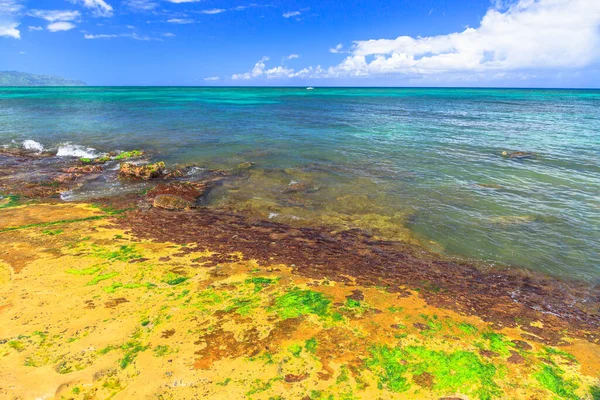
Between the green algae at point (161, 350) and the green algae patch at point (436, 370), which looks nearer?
the green algae patch at point (436, 370)

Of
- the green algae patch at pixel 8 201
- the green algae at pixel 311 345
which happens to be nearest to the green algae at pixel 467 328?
the green algae at pixel 311 345

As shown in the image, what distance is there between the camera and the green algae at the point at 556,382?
543cm

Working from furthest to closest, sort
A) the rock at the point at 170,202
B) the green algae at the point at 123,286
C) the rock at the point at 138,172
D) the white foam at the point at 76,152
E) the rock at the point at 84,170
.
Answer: the white foam at the point at 76,152 → the rock at the point at 84,170 → the rock at the point at 138,172 → the rock at the point at 170,202 → the green algae at the point at 123,286

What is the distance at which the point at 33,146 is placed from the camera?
25828 mm

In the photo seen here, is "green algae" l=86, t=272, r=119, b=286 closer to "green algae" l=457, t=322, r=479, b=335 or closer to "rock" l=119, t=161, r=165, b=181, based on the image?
"green algae" l=457, t=322, r=479, b=335

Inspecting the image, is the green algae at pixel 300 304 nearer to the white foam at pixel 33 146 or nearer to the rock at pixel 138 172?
the rock at pixel 138 172

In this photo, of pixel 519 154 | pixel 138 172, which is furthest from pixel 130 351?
pixel 519 154

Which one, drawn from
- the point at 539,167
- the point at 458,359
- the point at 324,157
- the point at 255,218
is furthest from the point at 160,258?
the point at 539,167

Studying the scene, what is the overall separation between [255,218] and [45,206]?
894 cm

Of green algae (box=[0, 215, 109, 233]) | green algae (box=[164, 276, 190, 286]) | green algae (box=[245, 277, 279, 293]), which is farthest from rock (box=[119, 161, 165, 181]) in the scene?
green algae (box=[245, 277, 279, 293])

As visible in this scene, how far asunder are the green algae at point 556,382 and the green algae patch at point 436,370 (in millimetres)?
796

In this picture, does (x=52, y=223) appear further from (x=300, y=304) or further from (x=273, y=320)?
A: (x=300, y=304)

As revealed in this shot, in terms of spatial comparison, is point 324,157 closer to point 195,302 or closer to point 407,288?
point 407,288

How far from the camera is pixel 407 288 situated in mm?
8250
